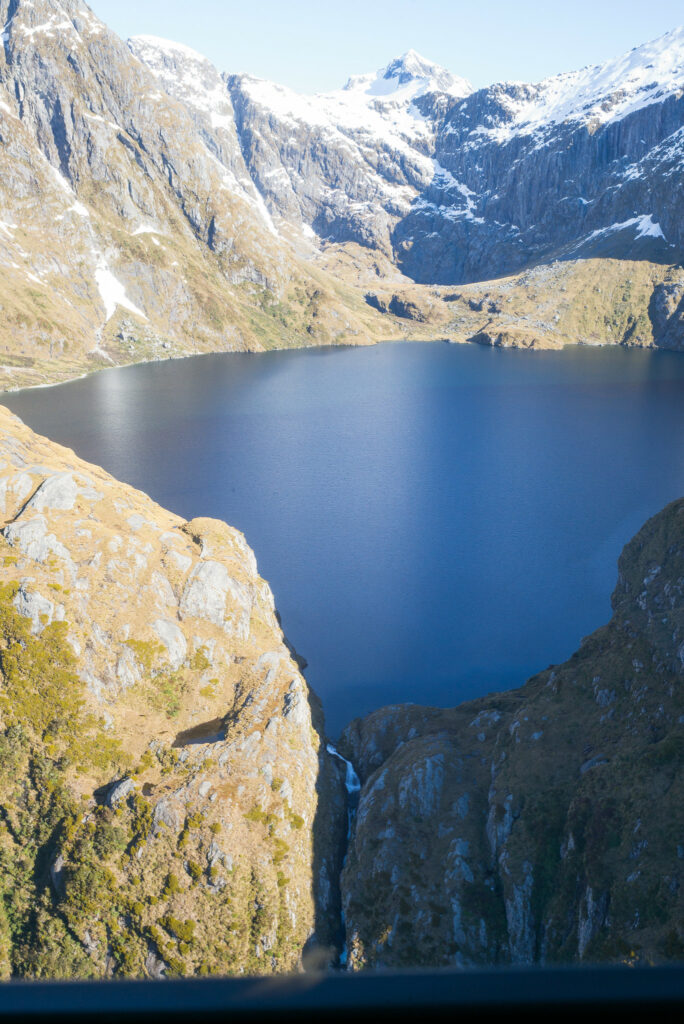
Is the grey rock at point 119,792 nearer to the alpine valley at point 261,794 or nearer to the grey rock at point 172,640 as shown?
the alpine valley at point 261,794

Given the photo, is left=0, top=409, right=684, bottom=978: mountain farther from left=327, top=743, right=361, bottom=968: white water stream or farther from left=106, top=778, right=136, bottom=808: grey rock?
left=327, top=743, right=361, bottom=968: white water stream

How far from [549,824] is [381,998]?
39412mm

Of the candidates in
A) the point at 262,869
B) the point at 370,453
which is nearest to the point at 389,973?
the point at 262,869

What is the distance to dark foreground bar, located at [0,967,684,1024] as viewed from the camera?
348cm

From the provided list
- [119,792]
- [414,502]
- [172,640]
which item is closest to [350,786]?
[172,640]

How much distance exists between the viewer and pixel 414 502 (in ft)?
357

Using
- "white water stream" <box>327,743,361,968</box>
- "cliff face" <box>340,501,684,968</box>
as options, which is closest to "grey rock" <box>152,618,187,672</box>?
"white water stream" <box>327,743,361,968</box>

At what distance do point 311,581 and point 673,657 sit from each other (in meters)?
50.2

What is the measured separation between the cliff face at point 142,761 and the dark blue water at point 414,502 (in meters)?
19.3

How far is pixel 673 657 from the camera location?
39812 mm

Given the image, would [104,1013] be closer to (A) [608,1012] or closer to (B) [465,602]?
(A) [608,1012]

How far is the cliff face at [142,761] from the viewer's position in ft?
120

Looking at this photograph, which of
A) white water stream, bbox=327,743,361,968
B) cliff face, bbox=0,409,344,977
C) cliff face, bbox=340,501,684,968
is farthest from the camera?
white water stream, bbox=327,743,361,968

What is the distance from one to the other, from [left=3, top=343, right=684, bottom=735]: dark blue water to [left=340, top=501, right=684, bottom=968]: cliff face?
1924cm
